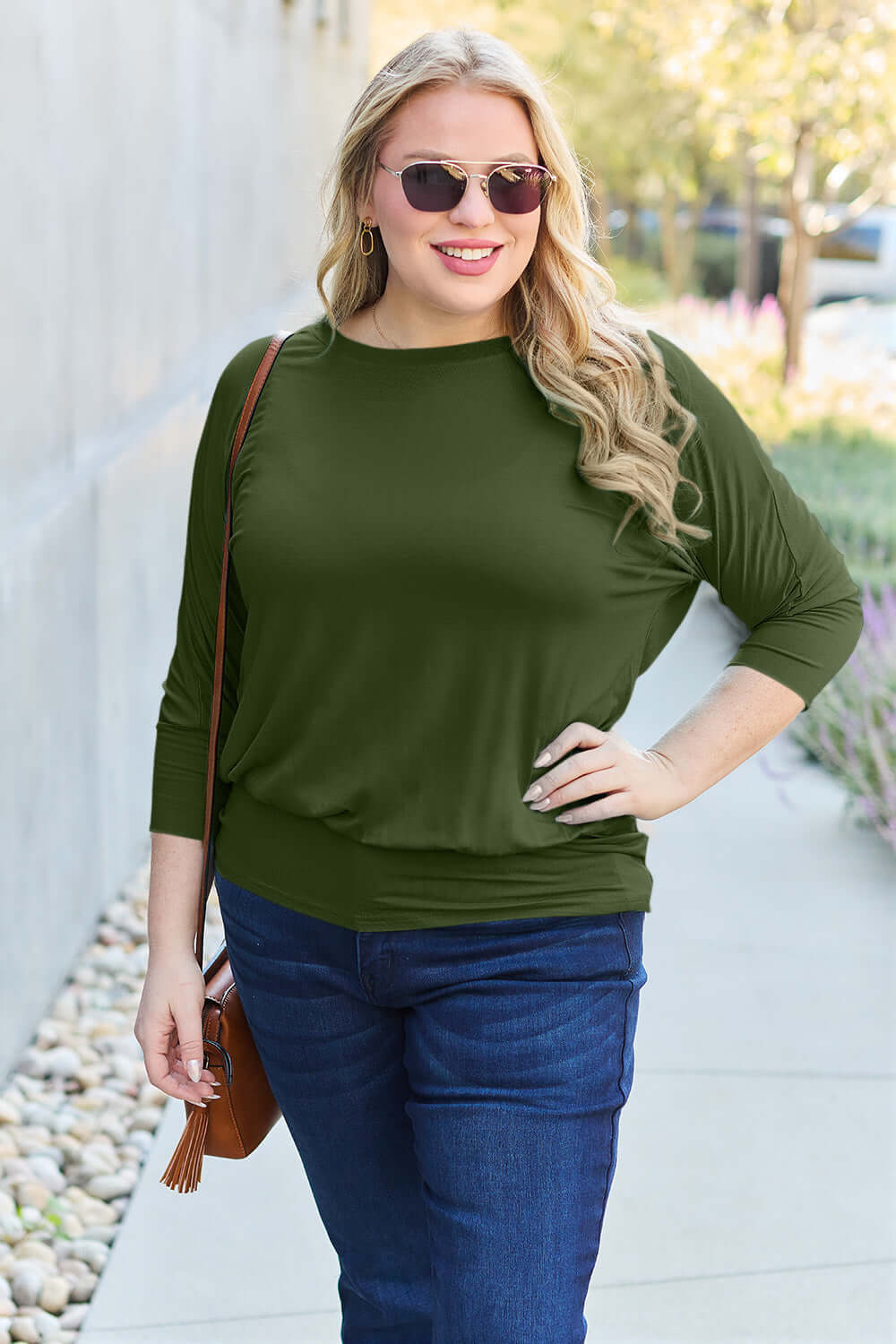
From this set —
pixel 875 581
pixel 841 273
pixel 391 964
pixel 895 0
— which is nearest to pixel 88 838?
pixel 391 964

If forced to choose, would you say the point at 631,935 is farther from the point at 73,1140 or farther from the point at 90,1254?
the point at 73,1140

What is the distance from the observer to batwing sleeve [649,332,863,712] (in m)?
1.87

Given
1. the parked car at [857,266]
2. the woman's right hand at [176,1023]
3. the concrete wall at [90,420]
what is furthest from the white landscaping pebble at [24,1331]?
the parked car at [857,266]

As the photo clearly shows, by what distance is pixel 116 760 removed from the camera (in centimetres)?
468

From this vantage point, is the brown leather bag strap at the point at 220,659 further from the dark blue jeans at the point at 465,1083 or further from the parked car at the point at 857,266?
the parked car at the point at 857,266

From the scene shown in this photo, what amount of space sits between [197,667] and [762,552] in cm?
76

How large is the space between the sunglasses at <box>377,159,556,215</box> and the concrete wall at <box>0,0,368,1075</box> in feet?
2.54

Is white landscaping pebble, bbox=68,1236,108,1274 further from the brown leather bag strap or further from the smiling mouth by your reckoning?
the smiling mouth

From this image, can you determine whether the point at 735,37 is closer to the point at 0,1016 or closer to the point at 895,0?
the point at 895,0

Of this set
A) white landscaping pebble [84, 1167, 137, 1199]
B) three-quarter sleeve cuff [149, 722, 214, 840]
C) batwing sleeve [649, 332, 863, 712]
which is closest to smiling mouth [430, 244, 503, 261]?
batwing sleeve [649, 332, 863, 712]

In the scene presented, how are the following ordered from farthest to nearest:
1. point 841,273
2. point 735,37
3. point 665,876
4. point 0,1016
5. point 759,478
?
point 841,273
point 735,37
point 665,876
point 0,1016
point 759,478

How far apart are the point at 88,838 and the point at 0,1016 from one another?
829 millimetres

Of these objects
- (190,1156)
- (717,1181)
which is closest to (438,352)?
→ (190,1156)

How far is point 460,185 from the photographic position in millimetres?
1809
